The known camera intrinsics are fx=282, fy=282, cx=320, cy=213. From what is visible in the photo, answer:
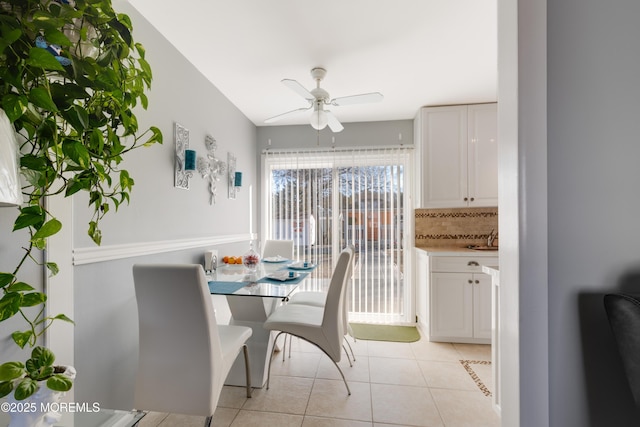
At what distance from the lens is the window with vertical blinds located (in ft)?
11.6

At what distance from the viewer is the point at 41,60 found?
0.47 meters

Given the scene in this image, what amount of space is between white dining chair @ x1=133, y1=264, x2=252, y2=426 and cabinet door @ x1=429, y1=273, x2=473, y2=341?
2321mm

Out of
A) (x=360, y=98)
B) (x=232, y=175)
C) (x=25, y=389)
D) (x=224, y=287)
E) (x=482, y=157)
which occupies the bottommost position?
(x=224, y=287)

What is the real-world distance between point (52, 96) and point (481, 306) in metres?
3.39

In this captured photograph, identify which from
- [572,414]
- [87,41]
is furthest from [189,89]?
[572,414]

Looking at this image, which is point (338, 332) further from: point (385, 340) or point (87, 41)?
point (87, 41)

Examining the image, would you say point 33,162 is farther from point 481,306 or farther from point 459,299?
point 481,306

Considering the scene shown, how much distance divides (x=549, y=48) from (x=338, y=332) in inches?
69.1

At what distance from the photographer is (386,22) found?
1844 mm

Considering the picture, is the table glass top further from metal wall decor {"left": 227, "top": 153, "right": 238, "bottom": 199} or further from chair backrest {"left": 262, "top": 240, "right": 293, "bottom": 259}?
metal wall decor {"left": 227, "top": 153, "right": 238, "bottom": 199}

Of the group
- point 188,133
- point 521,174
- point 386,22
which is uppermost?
point 386,22

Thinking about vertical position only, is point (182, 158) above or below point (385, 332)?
above

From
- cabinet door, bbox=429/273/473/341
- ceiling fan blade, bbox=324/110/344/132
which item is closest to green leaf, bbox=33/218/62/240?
ceiling fan blade, bbox=324/110/344/132

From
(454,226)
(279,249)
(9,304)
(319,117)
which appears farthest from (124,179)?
(454,226)
